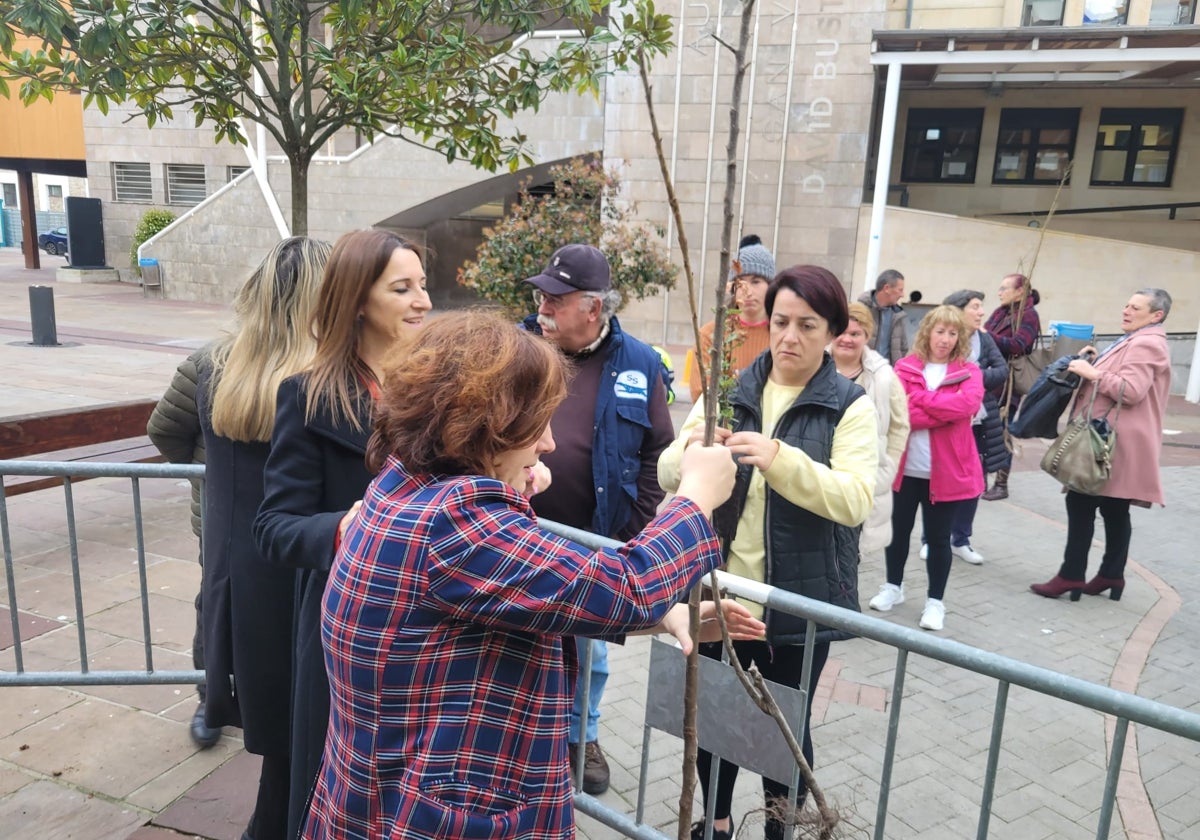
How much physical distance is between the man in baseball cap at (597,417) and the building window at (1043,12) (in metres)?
16.5

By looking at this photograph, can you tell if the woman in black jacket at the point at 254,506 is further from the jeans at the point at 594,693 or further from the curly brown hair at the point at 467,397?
the jeans at the point at 594,693

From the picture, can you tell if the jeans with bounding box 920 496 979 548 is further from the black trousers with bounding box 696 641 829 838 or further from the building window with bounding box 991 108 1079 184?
the building window with bounding box 991 108 1079 184

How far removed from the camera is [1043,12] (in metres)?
15.9

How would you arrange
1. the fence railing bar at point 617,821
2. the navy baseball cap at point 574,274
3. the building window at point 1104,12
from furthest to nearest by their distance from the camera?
the building window at point 1104,12
the navy baseball cap at point 574,274
the fence railing bar at point 617,821

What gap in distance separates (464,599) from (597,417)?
1.81 m

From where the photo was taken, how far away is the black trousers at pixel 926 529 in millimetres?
4746

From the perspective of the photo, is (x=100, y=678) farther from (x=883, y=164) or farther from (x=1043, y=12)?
(x=1043, y=12)

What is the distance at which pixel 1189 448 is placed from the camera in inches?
395

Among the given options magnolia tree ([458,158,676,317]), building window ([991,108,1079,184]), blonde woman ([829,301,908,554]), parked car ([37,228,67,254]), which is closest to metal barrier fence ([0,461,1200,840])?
blonde woman ([829,301,908,554])

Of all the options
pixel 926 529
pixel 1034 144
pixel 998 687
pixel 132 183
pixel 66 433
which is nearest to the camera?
pixel 998 687

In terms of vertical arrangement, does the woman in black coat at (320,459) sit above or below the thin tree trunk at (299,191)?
below

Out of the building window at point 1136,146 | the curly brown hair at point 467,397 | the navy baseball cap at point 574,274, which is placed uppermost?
the building window at point 1136,146

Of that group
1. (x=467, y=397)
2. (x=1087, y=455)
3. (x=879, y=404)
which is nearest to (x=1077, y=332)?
(x=1087, y=455)

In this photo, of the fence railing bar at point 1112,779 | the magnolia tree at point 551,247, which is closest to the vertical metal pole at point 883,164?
the magnolia tree at point 551,247
